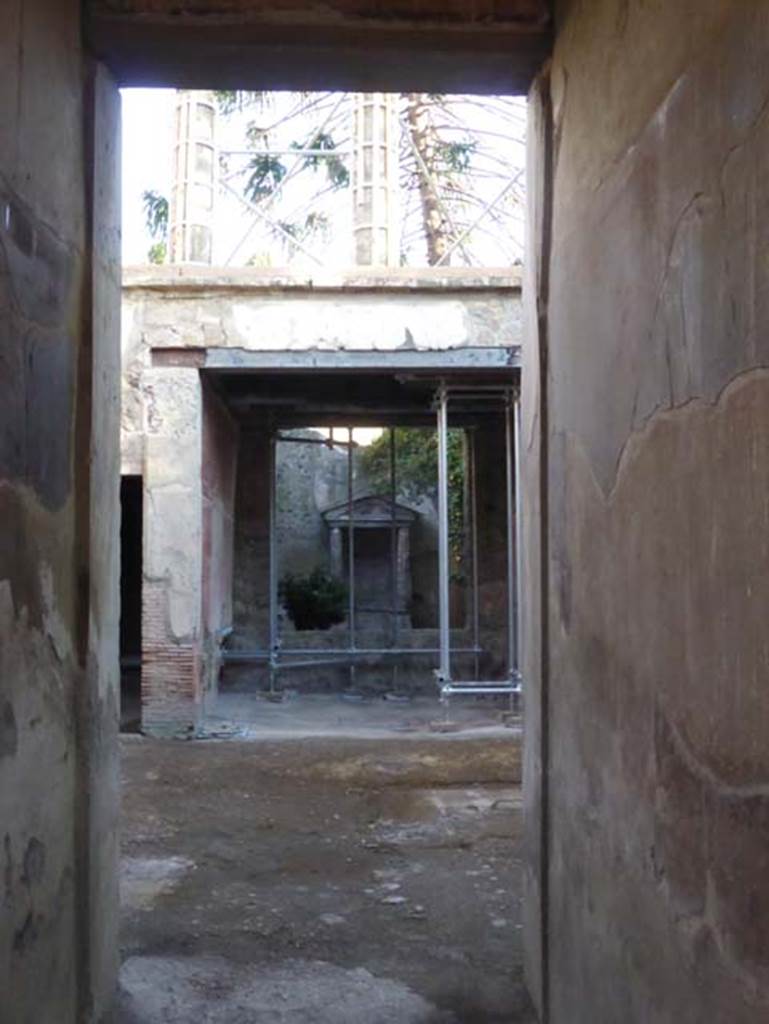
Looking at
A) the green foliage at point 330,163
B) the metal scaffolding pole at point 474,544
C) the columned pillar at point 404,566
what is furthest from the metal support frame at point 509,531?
the columned pillar at point 404,566

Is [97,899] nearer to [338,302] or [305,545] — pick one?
[338,302]

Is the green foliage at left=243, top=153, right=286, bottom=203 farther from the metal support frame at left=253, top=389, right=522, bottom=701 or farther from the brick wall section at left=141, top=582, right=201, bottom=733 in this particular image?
the brick wall section at left=141, top=582, right=201, bottom=733

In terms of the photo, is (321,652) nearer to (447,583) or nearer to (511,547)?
(447,583)

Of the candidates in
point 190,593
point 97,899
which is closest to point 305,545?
point 190,593

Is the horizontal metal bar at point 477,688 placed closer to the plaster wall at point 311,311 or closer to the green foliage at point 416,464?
the plaster wall at point 311,311

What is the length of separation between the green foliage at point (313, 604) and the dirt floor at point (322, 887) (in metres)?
6.41

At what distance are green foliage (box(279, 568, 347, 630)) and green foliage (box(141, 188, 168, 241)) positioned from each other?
214 inches

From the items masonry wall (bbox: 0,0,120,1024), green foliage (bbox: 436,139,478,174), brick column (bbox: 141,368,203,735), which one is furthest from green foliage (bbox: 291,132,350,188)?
masonry wall (bbox: 0,0,120,1024)

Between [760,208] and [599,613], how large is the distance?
1.01 metres

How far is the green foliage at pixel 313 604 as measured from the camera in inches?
543

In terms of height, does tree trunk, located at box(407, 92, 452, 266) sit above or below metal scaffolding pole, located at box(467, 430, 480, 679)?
above

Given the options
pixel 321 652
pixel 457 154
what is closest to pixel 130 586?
pixel 321 652

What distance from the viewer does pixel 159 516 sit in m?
8.24

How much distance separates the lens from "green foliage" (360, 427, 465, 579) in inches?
605
